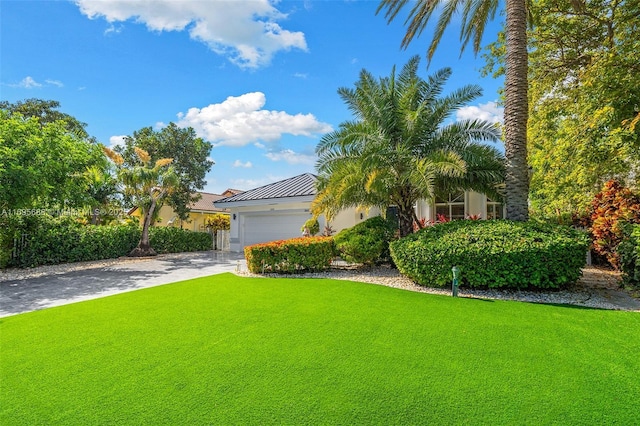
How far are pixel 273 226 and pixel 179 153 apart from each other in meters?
10.2

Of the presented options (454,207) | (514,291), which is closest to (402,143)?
(514,291)

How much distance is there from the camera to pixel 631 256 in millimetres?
8398

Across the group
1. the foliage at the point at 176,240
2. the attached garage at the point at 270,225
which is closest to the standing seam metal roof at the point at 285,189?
the attached garage at the point at 270,225

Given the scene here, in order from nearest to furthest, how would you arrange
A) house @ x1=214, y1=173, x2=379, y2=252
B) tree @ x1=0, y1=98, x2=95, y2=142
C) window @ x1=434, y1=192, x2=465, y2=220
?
1. window @ x1=434, y1=192, x2=465, y2=220
2. house @ x1=214, y1=173, x2=379, y2=252
3. tree @ x1=0, y1=98, x2=95, y2=142

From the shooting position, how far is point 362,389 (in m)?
3.61

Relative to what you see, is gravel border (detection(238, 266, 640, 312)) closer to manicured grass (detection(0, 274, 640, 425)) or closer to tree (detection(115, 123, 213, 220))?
manicured grass (detection(0, 274, 640, 425))

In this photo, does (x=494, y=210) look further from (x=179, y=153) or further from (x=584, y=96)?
(x=179, y=153)

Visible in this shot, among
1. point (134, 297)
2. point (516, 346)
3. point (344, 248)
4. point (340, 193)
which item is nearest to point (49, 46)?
point (134, 297)

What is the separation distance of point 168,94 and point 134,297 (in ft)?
30.3

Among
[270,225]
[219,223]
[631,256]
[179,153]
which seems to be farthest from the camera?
[219,223]

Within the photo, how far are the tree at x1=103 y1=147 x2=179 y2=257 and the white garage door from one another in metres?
5.27

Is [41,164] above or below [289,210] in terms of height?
above

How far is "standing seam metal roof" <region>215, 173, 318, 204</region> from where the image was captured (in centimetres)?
1942

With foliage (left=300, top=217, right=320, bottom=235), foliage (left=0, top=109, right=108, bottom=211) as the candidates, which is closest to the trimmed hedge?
foliage (left=300, top=217, right=320, bottom=235)
